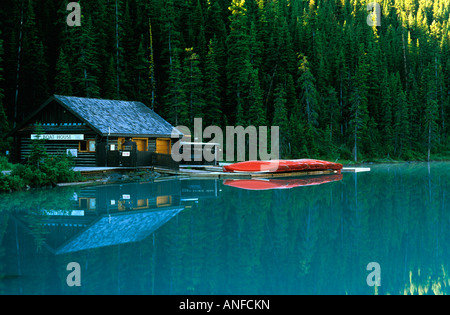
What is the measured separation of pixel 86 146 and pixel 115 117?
3.43m

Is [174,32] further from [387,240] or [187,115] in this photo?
[387,240]

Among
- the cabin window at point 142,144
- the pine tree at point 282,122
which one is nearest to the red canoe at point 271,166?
the cabin window at point 142,144

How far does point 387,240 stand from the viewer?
35.4ft

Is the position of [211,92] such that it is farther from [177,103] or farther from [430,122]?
[430,122]

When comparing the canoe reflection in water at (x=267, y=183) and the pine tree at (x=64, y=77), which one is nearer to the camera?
the canoe reflection in water at (x=267, y=183)

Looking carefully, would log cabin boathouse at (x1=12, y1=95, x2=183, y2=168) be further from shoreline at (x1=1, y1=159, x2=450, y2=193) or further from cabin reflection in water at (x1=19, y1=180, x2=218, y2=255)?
cabin reflection in water at (x1=19, y1=180, x2=218, y2=255)

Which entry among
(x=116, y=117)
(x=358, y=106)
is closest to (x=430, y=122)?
(x=358, y=106)

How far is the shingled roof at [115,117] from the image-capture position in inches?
1233

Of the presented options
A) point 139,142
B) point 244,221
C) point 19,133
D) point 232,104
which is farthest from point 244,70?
point 244,221

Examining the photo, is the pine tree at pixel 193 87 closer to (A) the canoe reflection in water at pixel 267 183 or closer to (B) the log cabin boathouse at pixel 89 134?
(B) the log cabin boathouse at pixel 89 134

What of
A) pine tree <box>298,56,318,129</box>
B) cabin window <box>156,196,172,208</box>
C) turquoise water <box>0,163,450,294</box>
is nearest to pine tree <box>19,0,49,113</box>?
turquoise water <box>0,163,450,294</box>

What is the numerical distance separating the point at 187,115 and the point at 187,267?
41632 millimetres

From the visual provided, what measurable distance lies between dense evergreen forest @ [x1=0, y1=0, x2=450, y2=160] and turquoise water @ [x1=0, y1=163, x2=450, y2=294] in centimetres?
2895

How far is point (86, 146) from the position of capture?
32156 mm
